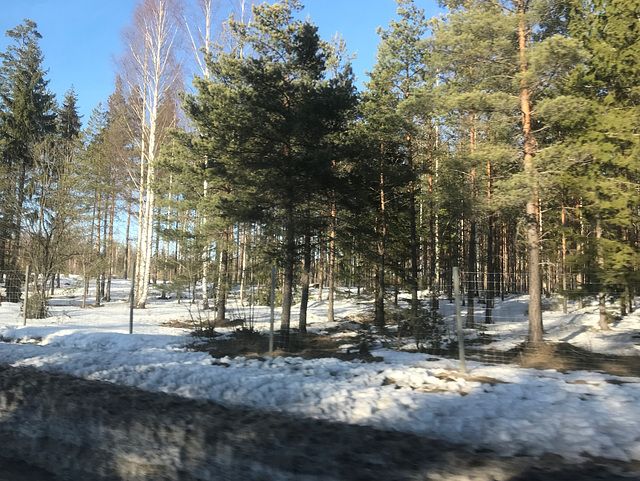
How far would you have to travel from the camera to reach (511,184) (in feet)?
36.7

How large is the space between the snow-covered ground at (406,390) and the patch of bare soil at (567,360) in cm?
156

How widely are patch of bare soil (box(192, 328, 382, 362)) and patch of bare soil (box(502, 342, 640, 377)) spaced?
3.58 metres

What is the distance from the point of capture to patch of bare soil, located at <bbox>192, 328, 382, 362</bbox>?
943 cm

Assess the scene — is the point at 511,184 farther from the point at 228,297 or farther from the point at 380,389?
the point at 228,297

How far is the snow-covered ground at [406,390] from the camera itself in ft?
14.3

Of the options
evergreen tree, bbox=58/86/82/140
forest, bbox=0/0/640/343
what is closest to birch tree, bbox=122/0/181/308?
forest, bbox=0/0/640/343

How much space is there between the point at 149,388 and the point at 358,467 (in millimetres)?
4295

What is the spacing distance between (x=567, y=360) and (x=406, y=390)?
5386 millimetres

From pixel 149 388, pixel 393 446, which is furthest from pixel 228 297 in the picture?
pixel 393 446

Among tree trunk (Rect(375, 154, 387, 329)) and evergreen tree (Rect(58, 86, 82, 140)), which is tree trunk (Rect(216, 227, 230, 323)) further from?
evergreen tree (Rect(58, 86, 82, 140))

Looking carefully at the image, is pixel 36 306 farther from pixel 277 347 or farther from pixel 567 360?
pixel 567 360

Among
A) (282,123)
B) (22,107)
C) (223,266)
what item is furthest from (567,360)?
(22,107)

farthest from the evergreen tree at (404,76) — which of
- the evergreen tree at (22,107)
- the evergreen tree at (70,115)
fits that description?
the evergreen tree at (70,115)

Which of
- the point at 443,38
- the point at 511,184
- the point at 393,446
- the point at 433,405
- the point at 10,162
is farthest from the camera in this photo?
the point at 10,162
